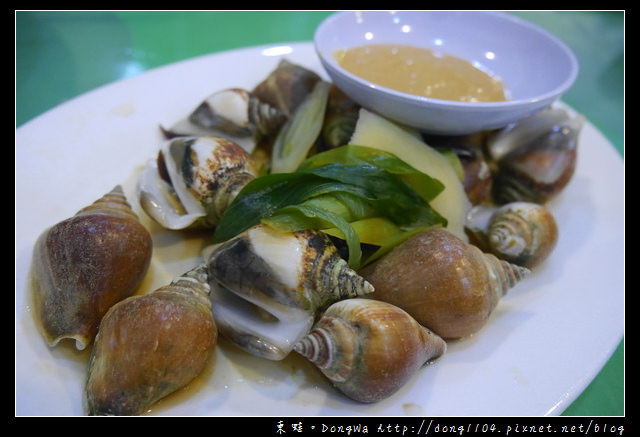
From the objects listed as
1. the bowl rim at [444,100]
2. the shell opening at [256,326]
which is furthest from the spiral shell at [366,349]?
the bowl rim at [444,100]

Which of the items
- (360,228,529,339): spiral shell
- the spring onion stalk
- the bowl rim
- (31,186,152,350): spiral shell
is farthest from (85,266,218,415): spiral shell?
the bowl rim

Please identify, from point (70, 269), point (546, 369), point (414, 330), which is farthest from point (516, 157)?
point (70, 269)

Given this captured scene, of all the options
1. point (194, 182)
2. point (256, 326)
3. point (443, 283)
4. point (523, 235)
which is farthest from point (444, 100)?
point (256, 326)

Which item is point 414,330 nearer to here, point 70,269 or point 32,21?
point 70,269

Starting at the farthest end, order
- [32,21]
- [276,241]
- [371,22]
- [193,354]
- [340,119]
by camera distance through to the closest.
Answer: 1. [32,21]
2. [371,22]
3. [340,119]
4. [276,241]
5. [193,354]

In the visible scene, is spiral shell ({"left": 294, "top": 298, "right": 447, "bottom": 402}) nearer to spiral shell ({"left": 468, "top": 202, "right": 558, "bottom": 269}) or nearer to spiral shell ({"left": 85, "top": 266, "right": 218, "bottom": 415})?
spiral shell ({"left": 85, "top": 266, "right": 218, "bottom": 415})

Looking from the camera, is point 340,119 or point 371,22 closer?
point 340,119
